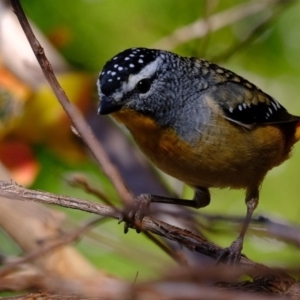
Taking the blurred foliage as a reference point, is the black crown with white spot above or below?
below

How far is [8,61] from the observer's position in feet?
9.86

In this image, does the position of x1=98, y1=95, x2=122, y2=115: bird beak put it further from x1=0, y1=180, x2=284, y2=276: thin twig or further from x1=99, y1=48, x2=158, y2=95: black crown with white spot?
x1=0, y1=180, x2=284, y2=276: thin twig

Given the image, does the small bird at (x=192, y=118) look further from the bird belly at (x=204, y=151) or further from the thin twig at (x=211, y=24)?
the thin twig at (x=211, y=24)

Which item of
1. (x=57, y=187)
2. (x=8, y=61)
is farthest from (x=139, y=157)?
(x=8, y=61)

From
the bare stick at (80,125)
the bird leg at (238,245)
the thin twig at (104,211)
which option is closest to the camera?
the bare stick at (80,125)

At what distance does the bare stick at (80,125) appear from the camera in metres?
1.01

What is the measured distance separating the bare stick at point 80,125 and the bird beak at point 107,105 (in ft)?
2.09

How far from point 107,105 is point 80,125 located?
30.9 inches

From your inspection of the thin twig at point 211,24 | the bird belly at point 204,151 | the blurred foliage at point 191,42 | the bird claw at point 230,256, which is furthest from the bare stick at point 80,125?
the blurred foliage at point 191,42

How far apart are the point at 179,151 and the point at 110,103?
36 centimetres

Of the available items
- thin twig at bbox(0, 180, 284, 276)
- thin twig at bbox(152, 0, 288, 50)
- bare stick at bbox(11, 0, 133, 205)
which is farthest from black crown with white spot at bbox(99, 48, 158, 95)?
thin twig at bbox(152, 0, 288, 50)

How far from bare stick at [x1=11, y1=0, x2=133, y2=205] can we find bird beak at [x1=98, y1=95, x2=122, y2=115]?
64 cm

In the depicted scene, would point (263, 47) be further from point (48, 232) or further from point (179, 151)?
point (48, 232)

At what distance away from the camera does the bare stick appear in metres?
1.01
